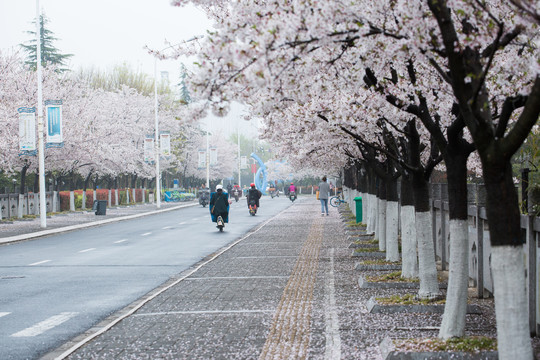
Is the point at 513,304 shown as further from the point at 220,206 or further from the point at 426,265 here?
the point at 220,206

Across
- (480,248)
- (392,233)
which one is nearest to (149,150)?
(392,233)

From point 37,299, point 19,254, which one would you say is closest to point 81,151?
point 19,254

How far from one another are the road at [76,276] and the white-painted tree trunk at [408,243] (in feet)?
14.1

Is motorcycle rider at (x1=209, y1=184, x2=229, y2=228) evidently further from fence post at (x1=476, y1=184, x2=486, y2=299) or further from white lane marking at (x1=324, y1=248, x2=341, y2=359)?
fence post at (x1=476, y1=184, x2=486, y2=299)

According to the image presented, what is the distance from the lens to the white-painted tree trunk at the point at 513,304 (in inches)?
219

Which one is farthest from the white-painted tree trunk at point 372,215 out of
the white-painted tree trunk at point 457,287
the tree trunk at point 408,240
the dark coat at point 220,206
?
the white-painted tree trunk at point 457,287

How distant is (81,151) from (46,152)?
346 centimetres

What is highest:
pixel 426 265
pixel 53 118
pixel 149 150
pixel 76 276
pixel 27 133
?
pixel 53 118

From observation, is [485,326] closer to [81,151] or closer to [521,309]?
[521,309]

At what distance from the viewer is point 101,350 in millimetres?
8180

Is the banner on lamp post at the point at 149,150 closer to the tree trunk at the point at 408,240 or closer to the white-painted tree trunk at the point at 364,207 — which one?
the white-painted tree trunk at the point at 364,207

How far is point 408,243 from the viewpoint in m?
12.4

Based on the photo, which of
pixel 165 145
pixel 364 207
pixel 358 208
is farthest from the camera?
pixel 165 145

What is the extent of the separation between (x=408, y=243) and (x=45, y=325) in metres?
5.61
